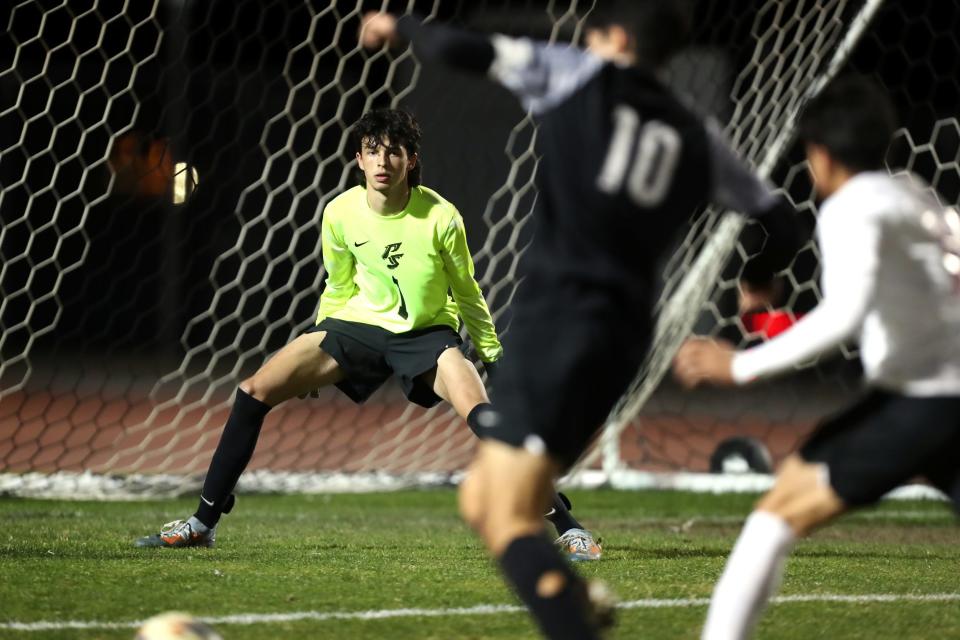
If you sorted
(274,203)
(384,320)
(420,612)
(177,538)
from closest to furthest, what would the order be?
(420,612) → (177,538) → (384,320) → (274,203)

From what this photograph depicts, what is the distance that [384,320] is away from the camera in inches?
200

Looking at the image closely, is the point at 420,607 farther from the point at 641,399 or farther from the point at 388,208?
the point at 641,399

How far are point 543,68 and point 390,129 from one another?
7.16 feet

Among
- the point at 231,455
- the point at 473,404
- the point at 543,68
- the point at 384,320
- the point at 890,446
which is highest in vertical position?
the point at 543,68

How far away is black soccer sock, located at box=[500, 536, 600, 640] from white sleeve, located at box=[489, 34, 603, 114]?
0.89 meters

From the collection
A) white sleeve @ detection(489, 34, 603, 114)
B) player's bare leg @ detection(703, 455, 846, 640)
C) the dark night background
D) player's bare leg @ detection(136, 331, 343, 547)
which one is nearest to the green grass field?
player's bare leg @ detection(136, 331, 343, 547)

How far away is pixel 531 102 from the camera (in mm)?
2906

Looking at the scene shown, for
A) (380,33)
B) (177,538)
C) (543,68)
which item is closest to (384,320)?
(177,538)

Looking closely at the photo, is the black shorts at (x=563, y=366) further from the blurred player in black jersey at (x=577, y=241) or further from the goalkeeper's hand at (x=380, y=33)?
the goalkeeper's hand at (x=380, y=33)

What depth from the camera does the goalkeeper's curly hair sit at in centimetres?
495

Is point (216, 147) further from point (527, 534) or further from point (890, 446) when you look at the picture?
point (890, 446)

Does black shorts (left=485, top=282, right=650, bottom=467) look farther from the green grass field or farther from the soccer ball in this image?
the green grass field

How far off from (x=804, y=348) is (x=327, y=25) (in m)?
11.3

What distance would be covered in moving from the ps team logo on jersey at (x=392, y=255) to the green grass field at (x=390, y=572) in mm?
1019
